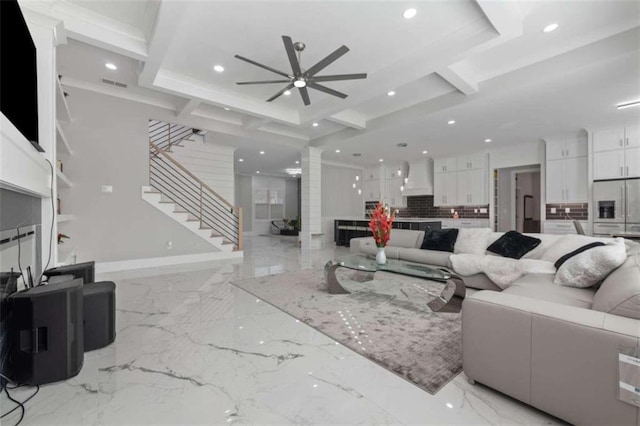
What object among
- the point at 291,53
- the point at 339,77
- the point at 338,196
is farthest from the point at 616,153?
the point at 338,196

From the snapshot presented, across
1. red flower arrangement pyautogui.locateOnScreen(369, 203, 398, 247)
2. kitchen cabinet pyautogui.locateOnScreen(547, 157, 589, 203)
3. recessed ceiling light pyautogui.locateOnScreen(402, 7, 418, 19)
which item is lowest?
red flower arrangement pyautogui.locateOnScreen(369, 203, 398, 247)

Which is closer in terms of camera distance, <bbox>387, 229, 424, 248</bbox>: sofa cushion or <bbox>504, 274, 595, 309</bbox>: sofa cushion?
<bbox>504, 274, 595, 309</bbox>: sofa cushion

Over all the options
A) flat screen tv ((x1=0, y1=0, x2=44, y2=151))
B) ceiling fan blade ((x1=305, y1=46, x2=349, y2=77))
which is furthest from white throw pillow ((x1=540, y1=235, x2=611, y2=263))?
flat screen tv ((x1=0, y1=0, x2=44, y2=151))

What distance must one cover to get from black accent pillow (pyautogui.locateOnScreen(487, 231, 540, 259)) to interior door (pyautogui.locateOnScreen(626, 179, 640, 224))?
10.8 feet

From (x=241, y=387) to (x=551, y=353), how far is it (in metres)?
1.69

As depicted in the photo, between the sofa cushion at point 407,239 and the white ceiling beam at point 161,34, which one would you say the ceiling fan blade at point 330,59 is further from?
the sofa cushion at point 407,239

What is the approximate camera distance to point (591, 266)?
226 cm

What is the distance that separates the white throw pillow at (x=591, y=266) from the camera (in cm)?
212

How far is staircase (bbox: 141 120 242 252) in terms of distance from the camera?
5738 mm

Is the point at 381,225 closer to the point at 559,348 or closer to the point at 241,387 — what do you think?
the point at 559,348

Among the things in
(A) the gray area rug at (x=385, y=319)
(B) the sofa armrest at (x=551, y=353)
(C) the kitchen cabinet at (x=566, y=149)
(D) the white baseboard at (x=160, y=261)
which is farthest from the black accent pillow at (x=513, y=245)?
(D) the white baseboard at (x=160, y=261)

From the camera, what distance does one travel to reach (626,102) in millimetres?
4418

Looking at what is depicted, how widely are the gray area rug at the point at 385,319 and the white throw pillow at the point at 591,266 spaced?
3.25 feet

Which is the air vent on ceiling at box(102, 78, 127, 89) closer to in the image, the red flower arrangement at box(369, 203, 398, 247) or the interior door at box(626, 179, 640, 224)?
the red flower arrangement at box(369, 203, 398, 247)
